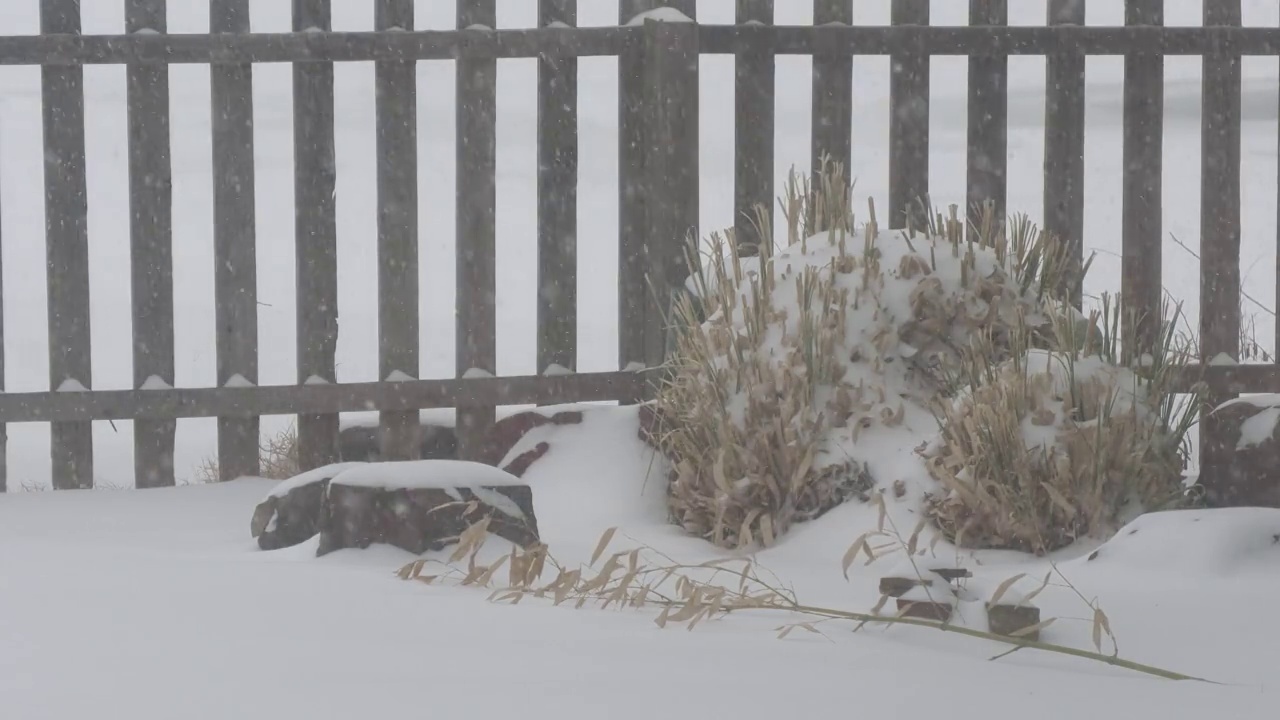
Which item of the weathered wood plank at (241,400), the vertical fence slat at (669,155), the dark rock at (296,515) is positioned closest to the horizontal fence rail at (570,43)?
the vertical fence slat at (669,155)

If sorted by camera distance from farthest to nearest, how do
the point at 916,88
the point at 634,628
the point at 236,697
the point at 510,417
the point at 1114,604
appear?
the point at 916,88 → the point at 510,417 → the point at 1114,604 → the point at 634,628 → the point at 236,697

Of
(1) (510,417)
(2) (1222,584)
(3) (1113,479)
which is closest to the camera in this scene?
(2) (1222,584)

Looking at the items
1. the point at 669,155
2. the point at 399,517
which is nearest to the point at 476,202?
the point at 669,155

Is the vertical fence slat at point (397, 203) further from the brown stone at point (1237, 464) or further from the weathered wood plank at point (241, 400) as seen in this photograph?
the brown stone at point (1237, 464)

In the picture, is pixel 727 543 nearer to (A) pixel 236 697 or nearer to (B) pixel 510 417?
(B) pixel 510 417

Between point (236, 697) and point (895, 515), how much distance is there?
170cm

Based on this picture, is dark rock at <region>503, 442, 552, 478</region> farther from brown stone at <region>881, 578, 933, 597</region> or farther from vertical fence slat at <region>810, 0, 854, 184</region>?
brown stone at <region>881, 578, 933, 597</region>

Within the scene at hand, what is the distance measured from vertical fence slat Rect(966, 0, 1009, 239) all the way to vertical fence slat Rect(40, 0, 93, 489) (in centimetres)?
293

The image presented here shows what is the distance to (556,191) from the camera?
4.13m

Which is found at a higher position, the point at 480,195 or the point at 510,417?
the point at 480,195

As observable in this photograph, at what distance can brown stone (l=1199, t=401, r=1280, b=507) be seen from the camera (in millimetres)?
3004

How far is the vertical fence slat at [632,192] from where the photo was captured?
4.13 metres

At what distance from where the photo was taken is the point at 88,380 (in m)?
4.09

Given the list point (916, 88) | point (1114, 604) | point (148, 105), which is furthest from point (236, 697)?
point (916, 88)
